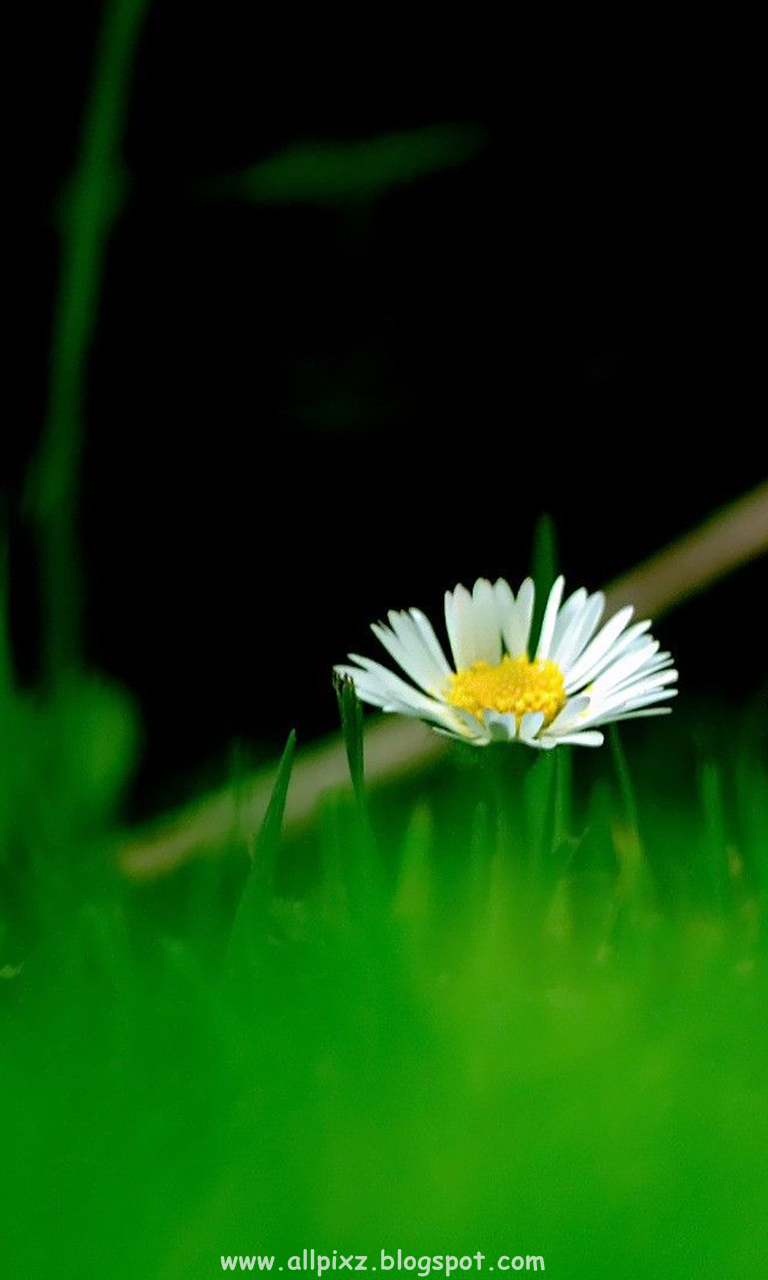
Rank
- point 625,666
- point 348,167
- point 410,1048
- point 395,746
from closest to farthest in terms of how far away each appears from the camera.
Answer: point 410,1048 → point 625,666 → point 395,746 → point 348,167

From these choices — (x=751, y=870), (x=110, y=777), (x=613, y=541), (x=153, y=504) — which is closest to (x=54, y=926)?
(x=751, y=870)

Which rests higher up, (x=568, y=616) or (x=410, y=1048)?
(x=568, y=616)

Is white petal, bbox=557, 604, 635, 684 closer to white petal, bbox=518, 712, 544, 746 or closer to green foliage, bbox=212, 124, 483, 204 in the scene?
white petal, bbox=518, 712, 544, 746

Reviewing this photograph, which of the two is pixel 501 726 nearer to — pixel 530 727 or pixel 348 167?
pixel 530 727

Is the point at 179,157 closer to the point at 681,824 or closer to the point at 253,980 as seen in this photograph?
the point at 681,824

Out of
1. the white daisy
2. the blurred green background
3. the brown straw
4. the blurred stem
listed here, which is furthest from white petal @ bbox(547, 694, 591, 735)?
the blurred stem

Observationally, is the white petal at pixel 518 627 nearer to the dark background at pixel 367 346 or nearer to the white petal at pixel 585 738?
the white petal at pixel 585 738

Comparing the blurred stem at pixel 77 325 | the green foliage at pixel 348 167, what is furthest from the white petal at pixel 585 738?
the green foliage at pixel 348 167

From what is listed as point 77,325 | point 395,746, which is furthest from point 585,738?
point 77,325
